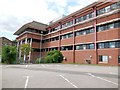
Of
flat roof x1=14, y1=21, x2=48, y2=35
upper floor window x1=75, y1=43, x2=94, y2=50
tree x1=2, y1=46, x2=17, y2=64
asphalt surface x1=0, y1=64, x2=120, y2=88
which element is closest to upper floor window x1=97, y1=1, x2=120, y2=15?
upper floor window x1=75, y1=43, x2=94, y2=50

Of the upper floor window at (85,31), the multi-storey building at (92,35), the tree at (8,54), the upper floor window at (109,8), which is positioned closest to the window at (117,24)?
the multi-storey building at (92,35)

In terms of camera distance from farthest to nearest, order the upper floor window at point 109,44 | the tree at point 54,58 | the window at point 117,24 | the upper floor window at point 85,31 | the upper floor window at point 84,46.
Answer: the tree at point 54,58
the upper floor window at point 85,31
the upper floor window at point 84,46
the window at point 117,24
the upper floor window at point 109,44

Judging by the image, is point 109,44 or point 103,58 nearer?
point 109,44

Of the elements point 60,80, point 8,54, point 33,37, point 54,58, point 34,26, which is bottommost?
point 60,80

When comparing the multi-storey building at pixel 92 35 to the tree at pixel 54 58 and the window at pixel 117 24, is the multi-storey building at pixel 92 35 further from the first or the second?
the tree at pixel 54 58

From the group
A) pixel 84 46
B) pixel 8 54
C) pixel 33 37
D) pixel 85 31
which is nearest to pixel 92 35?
pixel 85 31

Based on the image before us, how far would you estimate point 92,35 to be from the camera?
41062 millimetres

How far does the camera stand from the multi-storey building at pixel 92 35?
35562 millimetres

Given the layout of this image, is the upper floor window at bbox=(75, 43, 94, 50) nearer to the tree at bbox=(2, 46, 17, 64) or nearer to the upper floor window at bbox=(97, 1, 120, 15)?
the upper floor window at bbox=(97, 1, 120, 15)

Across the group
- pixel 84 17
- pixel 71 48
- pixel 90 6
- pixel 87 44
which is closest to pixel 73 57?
pixel 71 48

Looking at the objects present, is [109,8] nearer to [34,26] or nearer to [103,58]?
Answer: [103,58]

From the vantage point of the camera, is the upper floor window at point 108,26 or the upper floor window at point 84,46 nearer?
the upper floor window at point 108,26

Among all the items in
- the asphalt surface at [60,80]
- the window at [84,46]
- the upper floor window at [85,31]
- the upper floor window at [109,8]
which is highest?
the upper floor window at [109,8]

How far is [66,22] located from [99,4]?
15049 mm
